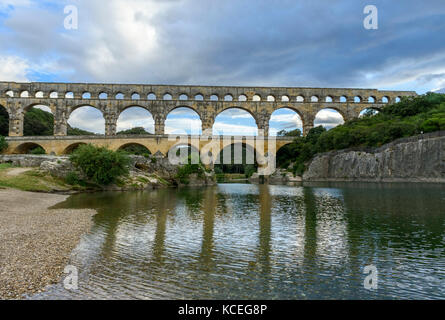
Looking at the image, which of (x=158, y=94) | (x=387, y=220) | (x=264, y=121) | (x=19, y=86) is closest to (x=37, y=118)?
(x=19, y=86)

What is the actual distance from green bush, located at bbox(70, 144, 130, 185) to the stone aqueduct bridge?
51.9ft

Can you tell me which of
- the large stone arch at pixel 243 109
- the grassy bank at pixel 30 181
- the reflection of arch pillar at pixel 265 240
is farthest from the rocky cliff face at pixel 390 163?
the grassy bank at pixel 30 181

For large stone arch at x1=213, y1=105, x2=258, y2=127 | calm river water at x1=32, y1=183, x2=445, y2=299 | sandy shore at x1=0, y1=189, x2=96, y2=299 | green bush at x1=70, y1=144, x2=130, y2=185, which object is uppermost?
large stone arch at x1=213, y1=105, x2=258, y2=127

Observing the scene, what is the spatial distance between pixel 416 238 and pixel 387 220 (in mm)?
2849

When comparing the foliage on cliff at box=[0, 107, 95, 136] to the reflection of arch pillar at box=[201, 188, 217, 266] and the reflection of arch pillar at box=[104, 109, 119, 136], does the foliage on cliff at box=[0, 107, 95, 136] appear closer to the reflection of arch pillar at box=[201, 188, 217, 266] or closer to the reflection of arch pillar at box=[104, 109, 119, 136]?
the reflection of arch pillar at box=[104, 109, 119, 136]

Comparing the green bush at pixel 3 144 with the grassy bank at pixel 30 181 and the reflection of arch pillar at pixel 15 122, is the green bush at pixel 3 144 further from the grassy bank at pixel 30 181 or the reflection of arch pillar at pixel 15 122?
the grassy bank at pixel 30 181

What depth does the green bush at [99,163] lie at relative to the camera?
90.3 feet

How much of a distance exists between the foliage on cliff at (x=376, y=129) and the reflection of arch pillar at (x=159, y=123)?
71.5ft

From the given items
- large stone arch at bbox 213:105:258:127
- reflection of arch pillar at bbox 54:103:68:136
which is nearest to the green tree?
reflection of arch pillar at bbox 54:103:68:136

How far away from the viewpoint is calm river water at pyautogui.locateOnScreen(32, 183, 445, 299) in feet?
17.3

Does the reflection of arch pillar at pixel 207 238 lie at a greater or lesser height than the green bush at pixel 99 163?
lesser

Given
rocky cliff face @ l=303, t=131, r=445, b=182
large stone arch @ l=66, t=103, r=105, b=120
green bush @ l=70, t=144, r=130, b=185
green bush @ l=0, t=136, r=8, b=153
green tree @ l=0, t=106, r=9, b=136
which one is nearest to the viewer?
green bush @ l=70, t=144, r=130, b=185

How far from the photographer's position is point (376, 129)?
42500mm

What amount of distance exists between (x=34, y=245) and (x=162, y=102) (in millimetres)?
42470
